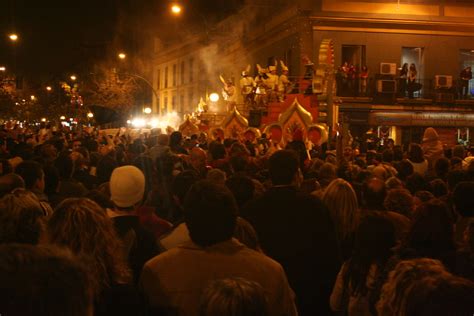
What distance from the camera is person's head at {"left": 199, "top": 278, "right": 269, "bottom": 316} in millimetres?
2502

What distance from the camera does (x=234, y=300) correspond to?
2.51m

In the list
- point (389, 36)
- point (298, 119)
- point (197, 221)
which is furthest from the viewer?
point (389, 36)

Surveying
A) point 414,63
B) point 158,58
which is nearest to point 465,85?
point 414,63

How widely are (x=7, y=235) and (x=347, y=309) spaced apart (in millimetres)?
2107

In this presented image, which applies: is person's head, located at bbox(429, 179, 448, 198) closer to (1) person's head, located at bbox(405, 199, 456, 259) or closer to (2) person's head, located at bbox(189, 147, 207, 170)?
(1) person's head, located at bbox(405, 199, 456, 259)

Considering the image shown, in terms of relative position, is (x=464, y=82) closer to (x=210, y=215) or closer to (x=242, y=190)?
(x=242, y=190)

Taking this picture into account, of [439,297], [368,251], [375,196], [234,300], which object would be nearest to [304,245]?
[368,251]

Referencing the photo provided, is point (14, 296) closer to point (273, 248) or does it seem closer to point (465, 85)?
point (273, 248)

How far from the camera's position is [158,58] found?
63.8m

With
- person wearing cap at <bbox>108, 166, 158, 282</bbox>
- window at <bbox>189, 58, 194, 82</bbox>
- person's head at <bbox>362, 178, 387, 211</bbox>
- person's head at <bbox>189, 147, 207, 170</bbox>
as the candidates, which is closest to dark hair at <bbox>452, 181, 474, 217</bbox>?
person's head at <bbox>362, 178, 387, 211</bbox>

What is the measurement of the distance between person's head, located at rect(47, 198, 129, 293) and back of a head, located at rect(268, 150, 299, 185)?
1659 millimetres

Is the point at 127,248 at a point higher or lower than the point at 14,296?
lower

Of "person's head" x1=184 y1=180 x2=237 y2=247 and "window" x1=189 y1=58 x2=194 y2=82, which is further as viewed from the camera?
"window" x1=189 y1=58 x2=194 y2=82

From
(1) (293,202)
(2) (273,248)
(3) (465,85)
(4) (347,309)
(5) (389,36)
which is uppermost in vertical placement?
(5) (389,36)
